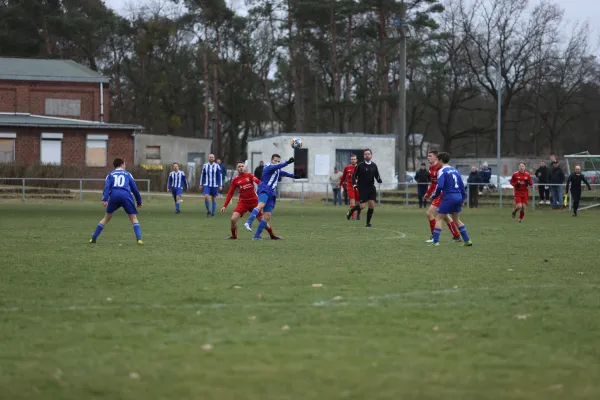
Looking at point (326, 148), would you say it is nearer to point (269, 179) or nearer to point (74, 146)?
point (74, 146)

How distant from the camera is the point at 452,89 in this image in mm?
76500

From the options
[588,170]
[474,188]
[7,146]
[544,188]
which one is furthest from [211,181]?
[7,146]

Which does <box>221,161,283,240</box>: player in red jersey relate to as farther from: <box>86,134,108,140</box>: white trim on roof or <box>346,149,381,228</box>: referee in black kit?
<box>86,134,108,140</box>: white trim on roof

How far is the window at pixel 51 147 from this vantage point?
55.6 meters

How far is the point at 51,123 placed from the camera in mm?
55312

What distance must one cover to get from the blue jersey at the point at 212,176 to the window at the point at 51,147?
25.8 m

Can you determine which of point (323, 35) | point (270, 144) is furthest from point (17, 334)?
point (323, 35)

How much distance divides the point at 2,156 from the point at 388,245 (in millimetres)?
41127

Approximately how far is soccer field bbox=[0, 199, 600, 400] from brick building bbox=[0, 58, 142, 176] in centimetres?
4006

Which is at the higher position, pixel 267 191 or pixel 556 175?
pixel 556 175

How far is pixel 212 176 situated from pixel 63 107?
3274cm

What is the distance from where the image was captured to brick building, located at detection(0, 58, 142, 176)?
5509cm

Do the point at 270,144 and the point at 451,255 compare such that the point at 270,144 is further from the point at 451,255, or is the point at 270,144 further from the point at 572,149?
the point at 572,149

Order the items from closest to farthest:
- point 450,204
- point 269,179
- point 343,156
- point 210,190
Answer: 1. point 450,204
2. point 269,179
3. point 210,190
4. point 343,156
